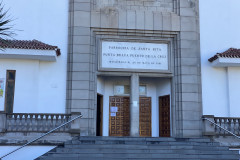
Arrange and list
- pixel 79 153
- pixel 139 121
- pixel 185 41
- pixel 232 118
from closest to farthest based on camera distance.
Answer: pixel 79 153, pixel 232 118, pixel 185 41, pixel 139 121

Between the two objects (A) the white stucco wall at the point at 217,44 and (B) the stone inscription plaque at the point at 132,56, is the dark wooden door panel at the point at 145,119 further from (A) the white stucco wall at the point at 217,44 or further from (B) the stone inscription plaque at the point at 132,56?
(A) the white stucco wall at the point at 217,44

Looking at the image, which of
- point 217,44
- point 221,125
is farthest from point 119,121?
point 217,44

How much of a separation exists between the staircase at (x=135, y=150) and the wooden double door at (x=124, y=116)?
3.35 meters

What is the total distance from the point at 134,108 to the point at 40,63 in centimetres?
456

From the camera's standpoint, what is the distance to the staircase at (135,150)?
12078 millimetres

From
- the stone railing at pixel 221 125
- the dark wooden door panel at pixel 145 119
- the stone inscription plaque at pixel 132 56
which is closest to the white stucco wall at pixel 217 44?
the stone railing at pixel 221 125

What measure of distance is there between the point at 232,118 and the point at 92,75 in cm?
624

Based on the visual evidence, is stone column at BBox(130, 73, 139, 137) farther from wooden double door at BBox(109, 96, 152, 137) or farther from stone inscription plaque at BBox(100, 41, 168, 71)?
wooden double door at BBox(109, 96, 152, 137)

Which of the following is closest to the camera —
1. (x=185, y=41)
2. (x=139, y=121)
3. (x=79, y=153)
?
(x=79, y=153)

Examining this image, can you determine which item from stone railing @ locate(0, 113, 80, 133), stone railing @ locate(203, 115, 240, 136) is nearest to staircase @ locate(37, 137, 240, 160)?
stone railing @ locate(0, 113, 80, 133)

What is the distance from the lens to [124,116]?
1700cm

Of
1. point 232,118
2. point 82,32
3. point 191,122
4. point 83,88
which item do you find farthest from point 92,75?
point 232,118

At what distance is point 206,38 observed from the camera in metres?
16.4

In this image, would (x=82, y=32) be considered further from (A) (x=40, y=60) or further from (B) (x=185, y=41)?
(B) (x=185, y=41)
